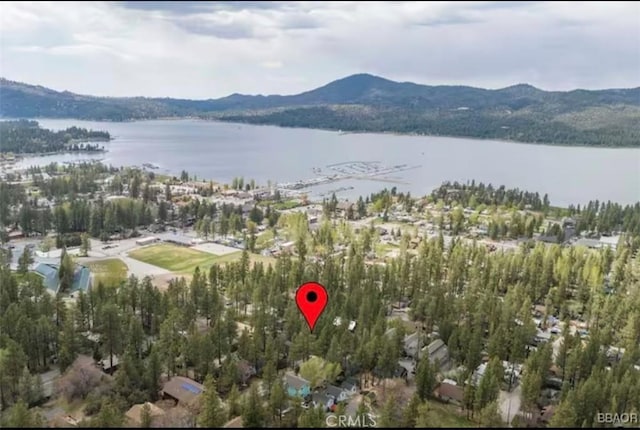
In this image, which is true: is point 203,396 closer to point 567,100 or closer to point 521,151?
point 521,151

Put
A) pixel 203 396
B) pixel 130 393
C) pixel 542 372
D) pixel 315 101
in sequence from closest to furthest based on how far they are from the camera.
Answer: pixel 203 396 → pixel 130 393 → pixel 542 372 → pixel 315 101

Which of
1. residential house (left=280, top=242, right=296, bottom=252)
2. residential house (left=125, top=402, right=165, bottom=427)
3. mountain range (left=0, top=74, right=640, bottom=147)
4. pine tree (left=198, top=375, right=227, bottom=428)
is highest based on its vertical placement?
mountain range (left=0, top=74, right=640, bottom=147)

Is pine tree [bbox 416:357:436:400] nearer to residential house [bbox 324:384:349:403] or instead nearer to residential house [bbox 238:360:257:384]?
residential house [bbox 324:384:349:403]

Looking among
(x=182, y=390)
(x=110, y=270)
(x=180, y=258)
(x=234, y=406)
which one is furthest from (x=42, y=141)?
(x=234, y=406)

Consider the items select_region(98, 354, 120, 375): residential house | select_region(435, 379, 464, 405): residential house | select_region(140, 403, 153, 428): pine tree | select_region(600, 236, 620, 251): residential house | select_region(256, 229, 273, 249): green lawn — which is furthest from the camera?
select_region(600, 236, 620, 251): residential house

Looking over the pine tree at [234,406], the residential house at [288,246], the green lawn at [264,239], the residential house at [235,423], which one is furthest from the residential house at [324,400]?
the green lawn at [264,239]

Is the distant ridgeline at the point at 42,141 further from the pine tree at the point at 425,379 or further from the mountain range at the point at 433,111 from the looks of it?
the pine tree at the point at 425,379

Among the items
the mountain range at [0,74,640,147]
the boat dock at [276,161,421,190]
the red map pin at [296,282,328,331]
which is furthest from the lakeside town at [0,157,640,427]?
the mountain range at [0,74,640,147]

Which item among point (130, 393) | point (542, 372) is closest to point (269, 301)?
point (130, 393)
